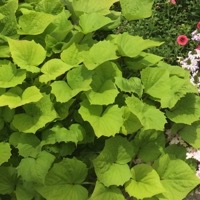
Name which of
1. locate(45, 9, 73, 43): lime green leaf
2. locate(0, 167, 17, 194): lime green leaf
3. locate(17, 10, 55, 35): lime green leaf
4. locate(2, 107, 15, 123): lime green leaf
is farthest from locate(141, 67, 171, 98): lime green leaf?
locate(0, 167, 17, 194): lime green leaf

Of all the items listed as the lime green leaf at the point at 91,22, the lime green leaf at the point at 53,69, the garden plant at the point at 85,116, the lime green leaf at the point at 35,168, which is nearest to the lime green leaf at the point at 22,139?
the garden plant at the point at 85,116

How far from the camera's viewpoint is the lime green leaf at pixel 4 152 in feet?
8.45

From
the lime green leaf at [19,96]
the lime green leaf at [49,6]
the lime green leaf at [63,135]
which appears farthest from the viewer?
the lime green leaf at [49,6]

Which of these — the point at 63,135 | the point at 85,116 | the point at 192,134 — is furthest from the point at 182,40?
the point at 63,135

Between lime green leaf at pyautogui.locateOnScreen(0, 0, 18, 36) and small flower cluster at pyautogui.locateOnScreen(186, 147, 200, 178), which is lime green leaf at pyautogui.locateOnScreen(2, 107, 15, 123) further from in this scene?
small flower cluster at pyautogui.locateOnScreen(186, 147, 200, 178)

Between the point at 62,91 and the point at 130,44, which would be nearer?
the point at 62,91

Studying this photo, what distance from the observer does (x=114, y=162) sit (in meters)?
2.71

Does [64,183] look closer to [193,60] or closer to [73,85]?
[73,85]

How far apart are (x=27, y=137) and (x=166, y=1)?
1.87 m

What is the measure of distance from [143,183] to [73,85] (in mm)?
727

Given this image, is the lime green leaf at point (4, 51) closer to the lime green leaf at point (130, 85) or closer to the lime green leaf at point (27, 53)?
the lime green leaf at point (27, 53)

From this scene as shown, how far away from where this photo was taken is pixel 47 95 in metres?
2.71

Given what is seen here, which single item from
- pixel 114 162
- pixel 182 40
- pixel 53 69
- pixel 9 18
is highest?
pixel 9 18

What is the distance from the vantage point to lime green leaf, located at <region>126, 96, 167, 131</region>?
8.59 ft
